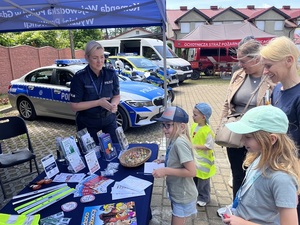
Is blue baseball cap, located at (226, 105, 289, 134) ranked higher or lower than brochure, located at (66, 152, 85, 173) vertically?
higher

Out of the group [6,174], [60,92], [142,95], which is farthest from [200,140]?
[60,92]

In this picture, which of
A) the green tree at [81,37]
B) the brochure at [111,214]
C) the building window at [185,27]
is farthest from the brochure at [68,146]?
the building window at [185,27]

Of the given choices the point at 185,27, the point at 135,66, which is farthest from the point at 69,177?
the point at 185,27

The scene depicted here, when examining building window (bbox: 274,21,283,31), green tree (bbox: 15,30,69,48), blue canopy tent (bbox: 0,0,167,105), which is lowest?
blue canopy tent (bbox: 0,0,167,105)

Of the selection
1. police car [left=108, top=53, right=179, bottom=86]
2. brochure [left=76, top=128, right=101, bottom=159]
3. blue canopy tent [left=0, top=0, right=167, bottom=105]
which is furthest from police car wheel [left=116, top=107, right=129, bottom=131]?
police car [left=108, top=53, right=179, bottom=86]

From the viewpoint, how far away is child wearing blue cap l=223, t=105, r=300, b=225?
1186mm

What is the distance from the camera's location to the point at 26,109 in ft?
22.5

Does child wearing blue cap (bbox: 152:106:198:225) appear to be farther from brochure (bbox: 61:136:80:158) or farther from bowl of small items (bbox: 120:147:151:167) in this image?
brochure (bbox: 61:136:80:158)

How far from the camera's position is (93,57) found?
→ 2648 millimetres

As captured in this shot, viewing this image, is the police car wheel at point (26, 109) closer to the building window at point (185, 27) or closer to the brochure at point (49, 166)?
the brochure at point (49, 166)

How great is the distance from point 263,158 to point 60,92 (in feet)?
17.8

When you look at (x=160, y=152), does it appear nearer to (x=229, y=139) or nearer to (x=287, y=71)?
(x=229, y=139)

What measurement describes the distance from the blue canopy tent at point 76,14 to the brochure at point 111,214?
208 centimetres

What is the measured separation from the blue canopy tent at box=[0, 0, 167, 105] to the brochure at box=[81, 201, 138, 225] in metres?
2.08
